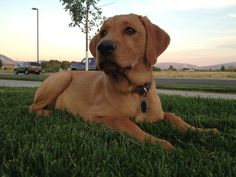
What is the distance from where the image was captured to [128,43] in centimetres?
448

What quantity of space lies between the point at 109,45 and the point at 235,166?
202cm


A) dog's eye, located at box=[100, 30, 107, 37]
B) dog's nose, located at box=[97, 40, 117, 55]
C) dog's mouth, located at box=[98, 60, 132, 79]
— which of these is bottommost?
dog's mouth, located at box=[98, 60, 132, 79]

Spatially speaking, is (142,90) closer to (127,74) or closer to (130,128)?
(127,74)

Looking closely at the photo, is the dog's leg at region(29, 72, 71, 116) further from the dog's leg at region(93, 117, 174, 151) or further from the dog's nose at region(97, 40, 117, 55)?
the dog's nose at region(97, 40, 117, 55)

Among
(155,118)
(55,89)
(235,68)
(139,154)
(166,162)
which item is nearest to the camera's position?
(166,162)

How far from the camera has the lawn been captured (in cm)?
262

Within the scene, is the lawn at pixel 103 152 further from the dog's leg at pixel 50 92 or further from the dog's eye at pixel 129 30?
the dog's leg at pixel 50 92

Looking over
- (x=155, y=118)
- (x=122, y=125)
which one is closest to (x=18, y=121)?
(x=122, y=125)

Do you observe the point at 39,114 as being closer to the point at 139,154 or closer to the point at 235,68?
the point at 139,154

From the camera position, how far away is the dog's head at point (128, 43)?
429 centimetres

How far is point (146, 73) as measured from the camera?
191 inches

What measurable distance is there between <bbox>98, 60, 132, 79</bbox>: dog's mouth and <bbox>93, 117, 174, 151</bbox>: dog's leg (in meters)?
0.55

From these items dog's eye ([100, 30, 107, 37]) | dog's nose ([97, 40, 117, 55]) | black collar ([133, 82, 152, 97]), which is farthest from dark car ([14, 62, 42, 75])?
dog's nose ([97, 40, 117, 55])

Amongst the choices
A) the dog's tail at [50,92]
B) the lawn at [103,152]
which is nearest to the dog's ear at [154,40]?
the lawn at [103,152]
